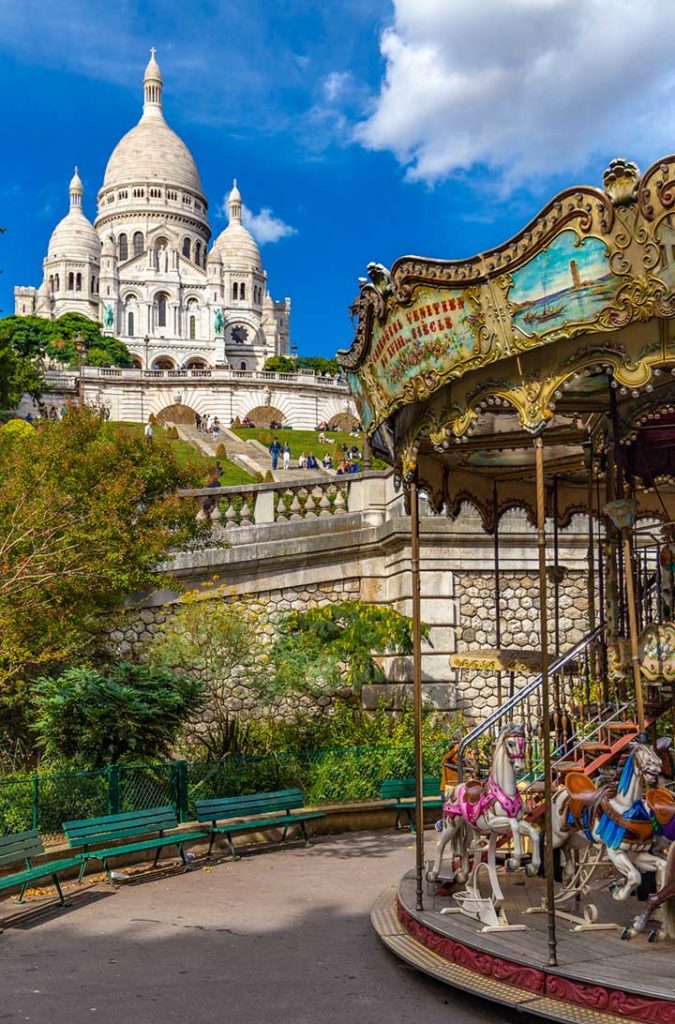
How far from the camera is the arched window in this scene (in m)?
112

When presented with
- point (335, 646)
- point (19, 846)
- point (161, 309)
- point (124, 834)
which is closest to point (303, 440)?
point (335, 646)

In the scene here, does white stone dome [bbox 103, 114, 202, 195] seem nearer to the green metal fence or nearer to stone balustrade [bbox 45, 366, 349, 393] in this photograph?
stone balustrade [bbox 45, 366, 349, 393]

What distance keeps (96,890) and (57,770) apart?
275 cm

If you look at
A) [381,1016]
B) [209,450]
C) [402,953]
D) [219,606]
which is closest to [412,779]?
[219,606]

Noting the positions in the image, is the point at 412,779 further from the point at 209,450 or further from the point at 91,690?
the point at 209,450

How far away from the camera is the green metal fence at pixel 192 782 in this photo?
37.9 feet

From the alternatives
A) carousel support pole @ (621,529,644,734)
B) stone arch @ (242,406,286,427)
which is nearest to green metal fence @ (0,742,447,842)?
carousel support pole @ (621,529,644,734)

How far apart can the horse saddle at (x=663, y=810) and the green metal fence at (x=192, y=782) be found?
20.3 ft

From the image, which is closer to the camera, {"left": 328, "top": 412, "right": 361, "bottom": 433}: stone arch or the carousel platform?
the carousel platform

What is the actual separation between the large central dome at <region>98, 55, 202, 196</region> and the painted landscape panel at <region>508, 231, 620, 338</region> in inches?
4657

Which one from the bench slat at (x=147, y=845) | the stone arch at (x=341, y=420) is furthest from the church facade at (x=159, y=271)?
the bench slat at (x=147, y=845)

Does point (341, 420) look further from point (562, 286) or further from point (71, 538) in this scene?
point (562, 286)

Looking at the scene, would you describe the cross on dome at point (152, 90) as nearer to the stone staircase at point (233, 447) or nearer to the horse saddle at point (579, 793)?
the stone staircase at point (233, 447)

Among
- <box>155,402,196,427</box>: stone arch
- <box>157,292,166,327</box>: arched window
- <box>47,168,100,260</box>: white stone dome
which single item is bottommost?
<box>155,402,196,427</box>: stone arch
